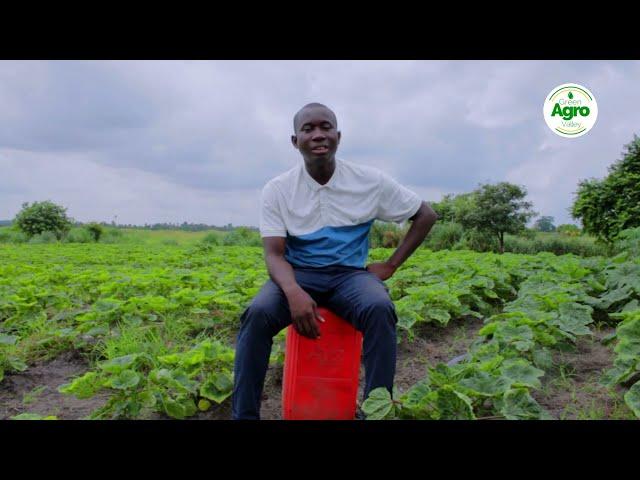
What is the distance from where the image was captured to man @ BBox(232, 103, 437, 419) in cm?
260

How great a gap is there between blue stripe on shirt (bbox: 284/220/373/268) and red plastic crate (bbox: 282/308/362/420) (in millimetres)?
268

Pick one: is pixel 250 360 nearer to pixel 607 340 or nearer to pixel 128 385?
pixel 128 385

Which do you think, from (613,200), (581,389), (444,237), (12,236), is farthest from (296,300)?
(12,236)

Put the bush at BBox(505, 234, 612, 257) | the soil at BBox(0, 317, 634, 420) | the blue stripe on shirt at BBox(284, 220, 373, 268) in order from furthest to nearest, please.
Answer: the bush at BBox(505, 234, 612, 257)
the soil at BBox(0, 317, 634, 420)
the blue stripe on shirt at BBox(284, 220, 373, 268)

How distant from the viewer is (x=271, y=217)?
111 inches

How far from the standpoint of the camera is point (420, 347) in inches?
175

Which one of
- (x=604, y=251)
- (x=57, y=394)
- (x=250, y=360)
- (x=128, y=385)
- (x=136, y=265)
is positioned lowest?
(x=57, y=394)

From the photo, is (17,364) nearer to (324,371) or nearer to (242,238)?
(324,371)

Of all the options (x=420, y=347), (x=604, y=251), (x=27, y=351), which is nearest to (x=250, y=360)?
(x=420, y=347)

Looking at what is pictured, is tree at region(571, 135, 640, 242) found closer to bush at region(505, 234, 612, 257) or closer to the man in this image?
bush at region(505, 234, 612, 257)

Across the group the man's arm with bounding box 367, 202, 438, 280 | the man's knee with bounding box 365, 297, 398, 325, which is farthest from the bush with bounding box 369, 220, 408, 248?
the man's knee with bounding box 365, 297, 398, 325

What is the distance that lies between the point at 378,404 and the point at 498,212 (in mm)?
17206

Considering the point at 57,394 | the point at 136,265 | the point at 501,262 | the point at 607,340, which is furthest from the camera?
the point at 136,265
